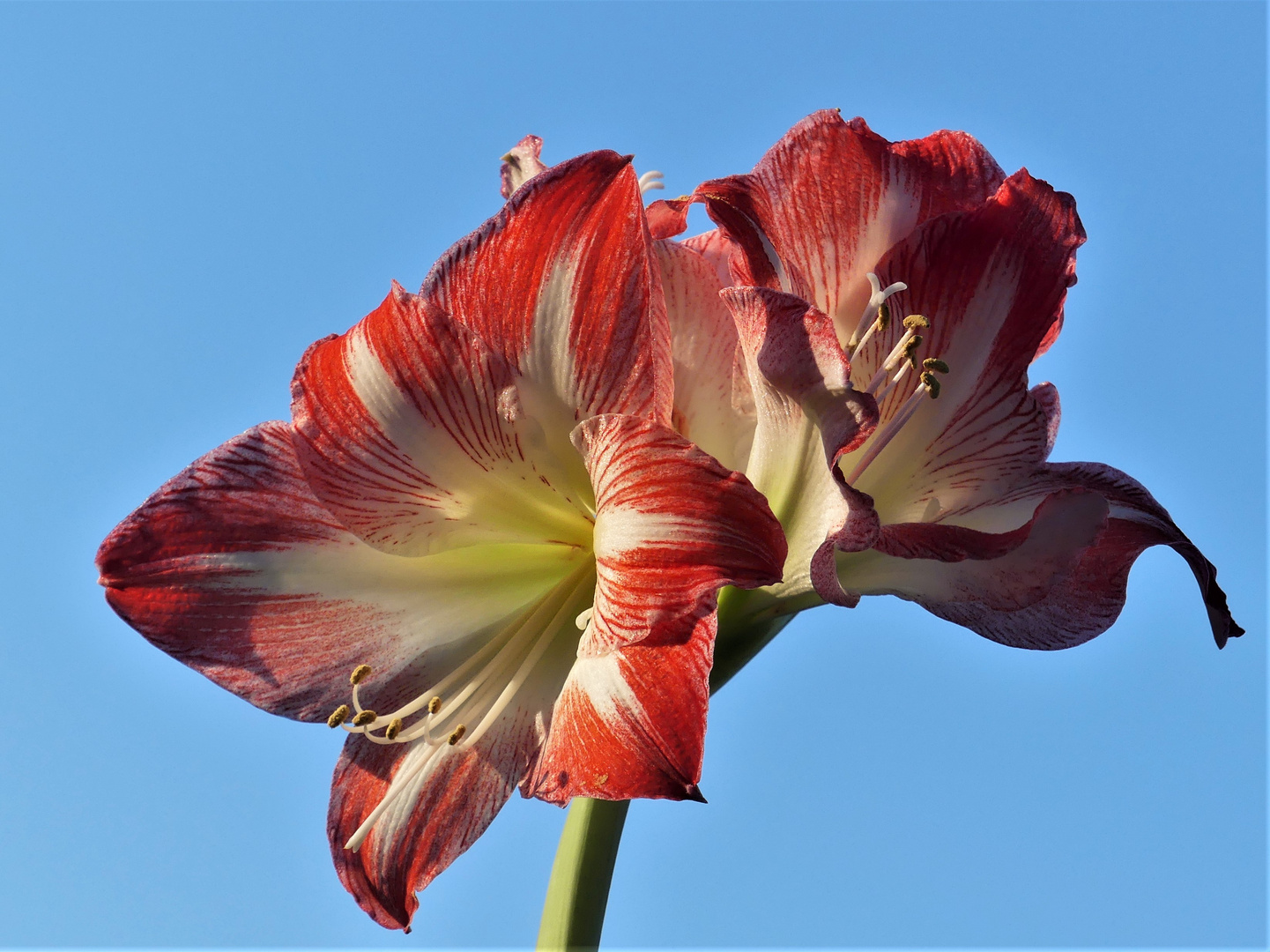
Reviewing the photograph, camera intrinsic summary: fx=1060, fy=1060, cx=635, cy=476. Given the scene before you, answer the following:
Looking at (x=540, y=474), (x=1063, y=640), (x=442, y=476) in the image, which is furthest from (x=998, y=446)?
(x=442, y=476)

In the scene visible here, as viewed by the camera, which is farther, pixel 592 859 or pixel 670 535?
pixel 592 859

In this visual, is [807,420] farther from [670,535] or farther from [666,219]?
[666,219]

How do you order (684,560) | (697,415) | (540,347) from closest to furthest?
(684,560)
(540,347)
(697,415)

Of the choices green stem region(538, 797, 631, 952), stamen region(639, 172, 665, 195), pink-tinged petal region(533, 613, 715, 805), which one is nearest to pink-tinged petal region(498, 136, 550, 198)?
stamen region(639, 172, 665, 195)

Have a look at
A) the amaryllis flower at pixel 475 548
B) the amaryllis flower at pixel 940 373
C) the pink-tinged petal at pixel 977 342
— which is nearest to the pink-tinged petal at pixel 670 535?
the amaryllis flower at pixel 475 548

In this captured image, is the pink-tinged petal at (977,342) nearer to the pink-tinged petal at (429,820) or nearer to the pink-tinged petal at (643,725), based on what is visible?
the pink-tinged petal at (643,725)

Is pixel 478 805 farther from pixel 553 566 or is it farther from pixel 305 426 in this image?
pixel 305 426

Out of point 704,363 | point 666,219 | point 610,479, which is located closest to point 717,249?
point 666,219
